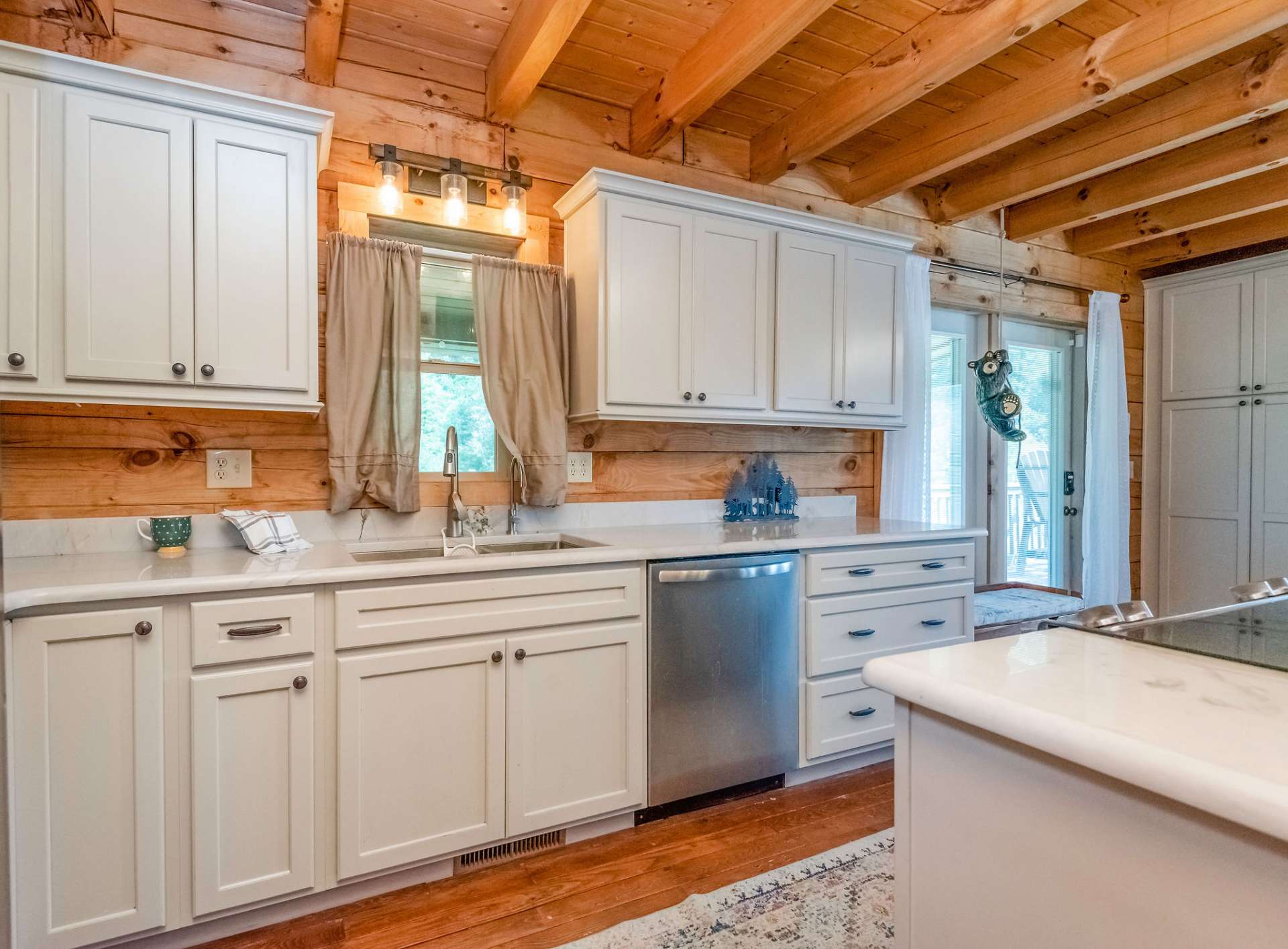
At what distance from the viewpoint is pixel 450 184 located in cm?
248

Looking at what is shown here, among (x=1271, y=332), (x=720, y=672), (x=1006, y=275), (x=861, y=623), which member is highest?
(x=1006, y=275)

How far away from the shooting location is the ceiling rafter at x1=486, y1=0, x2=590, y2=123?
2.08 m

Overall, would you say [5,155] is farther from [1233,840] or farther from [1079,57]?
[1079,57]

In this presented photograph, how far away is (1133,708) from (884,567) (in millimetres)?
1987

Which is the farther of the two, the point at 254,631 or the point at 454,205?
the point at 454,205

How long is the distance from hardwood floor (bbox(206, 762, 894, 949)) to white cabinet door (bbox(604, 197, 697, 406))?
57.7 inches

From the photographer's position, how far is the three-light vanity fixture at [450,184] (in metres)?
2.40

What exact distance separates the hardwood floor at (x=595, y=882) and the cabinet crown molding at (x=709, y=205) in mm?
2174

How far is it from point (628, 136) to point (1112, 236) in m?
2.89

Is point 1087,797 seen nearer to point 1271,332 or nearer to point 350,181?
point 350,181

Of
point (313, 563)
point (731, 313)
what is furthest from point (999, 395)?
point (313, 563)

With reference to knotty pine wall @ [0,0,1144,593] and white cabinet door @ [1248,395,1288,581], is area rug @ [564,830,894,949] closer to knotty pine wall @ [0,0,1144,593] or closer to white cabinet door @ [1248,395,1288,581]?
knotty pine wall @ [0,0,1144,593]

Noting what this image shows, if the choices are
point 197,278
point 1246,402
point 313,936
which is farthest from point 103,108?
point 1246,402

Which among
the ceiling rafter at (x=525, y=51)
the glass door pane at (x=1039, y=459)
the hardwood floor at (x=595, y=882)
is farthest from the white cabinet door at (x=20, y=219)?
the glass door pane at (x=1039, y=459)
